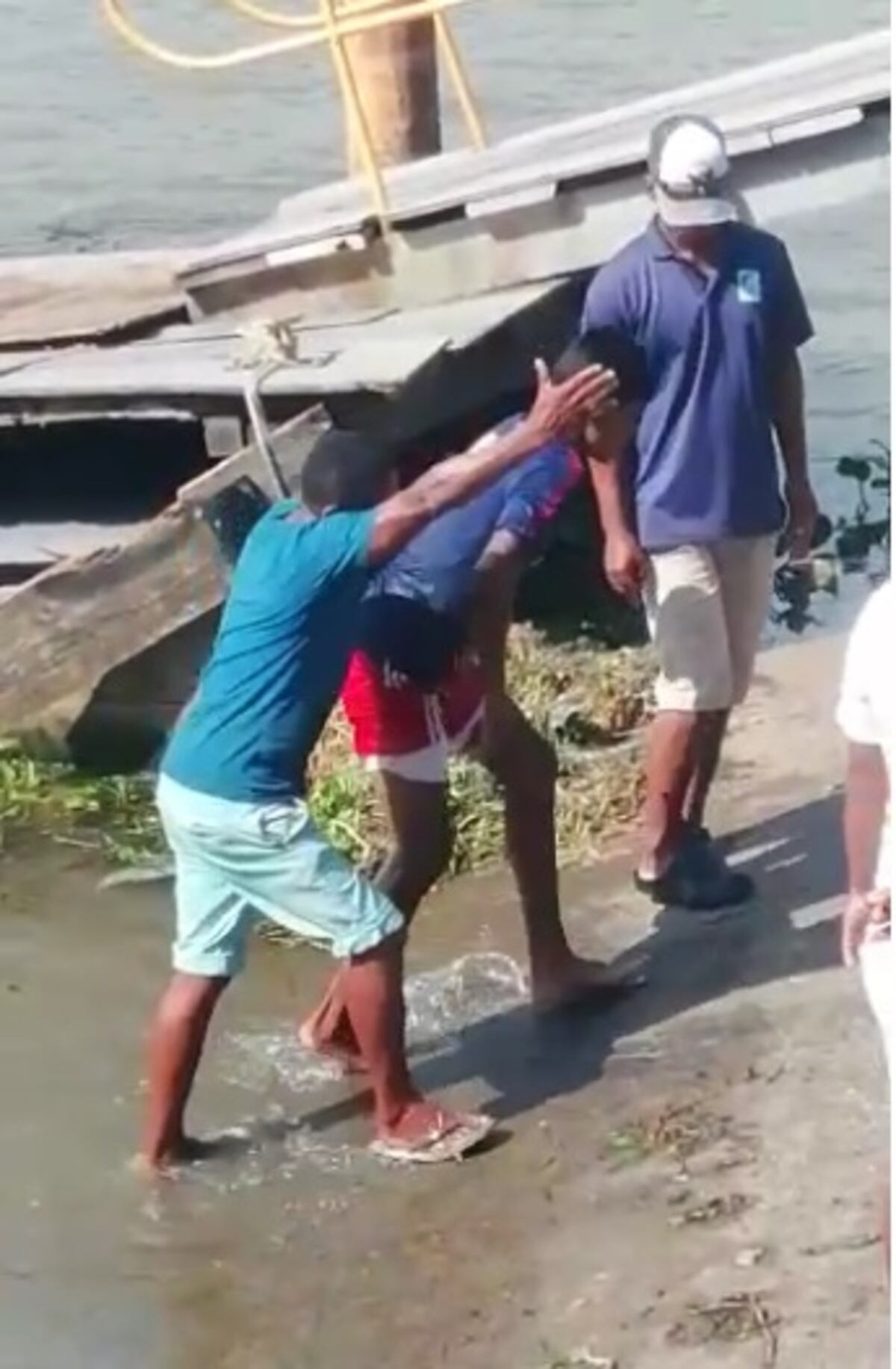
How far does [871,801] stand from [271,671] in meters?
1.79

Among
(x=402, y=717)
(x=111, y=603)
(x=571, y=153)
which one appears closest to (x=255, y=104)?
(x=571, y=153)

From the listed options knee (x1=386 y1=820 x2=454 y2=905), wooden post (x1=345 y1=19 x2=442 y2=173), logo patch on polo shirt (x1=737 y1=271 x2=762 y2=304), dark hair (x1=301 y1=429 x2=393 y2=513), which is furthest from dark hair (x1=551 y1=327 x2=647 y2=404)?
wooden post (x1=345 y1=19 x2=442 y2=173)

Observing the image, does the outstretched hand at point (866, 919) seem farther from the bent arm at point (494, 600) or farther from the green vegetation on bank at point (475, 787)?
the green vegetation on bank at point (475, 787)

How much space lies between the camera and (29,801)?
956 centimetres

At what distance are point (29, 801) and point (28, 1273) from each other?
9.34 feet

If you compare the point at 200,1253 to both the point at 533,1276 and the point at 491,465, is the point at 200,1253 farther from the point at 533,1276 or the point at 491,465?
the point at 491,465

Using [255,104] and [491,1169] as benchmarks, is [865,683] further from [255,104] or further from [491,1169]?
[255,104]

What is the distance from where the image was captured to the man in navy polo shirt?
7.81 metres

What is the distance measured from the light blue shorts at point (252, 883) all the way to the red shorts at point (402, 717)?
33 centimetres

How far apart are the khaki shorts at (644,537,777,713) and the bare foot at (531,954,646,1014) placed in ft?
2.22

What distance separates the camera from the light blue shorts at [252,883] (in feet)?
22.6

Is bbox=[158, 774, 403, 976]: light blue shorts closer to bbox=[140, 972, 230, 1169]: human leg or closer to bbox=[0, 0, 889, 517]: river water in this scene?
bbox=[140, 972, 230, 1169]: human leg

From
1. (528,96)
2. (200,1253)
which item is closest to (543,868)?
(200,1253)

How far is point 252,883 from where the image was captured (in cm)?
697
